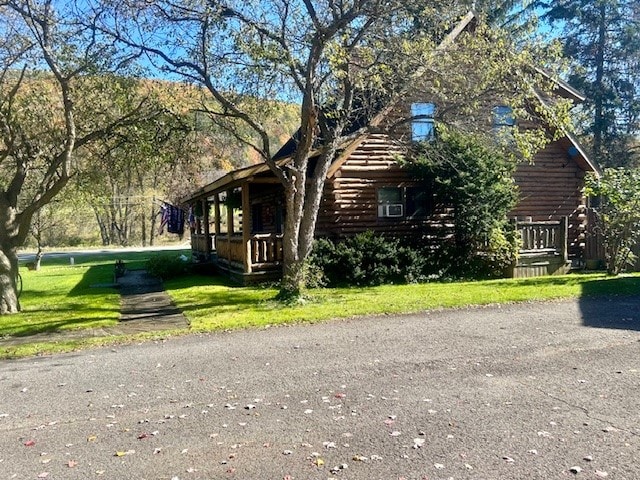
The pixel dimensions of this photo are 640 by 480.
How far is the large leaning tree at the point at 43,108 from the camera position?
10820 mm

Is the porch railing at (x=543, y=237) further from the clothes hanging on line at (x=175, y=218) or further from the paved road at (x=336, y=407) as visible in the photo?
the clothes hanging on line at (x=175, y=218)

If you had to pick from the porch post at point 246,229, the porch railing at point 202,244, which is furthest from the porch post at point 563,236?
the porch railing at point 202,244

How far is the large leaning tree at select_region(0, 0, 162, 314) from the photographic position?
426 inches

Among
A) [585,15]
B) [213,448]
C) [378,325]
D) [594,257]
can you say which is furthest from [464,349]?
[585,15]

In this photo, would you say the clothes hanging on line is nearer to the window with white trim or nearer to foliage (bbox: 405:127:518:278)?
the window with white trim

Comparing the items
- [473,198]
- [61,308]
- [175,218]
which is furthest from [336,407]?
[175,218]

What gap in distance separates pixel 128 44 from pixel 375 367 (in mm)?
8444

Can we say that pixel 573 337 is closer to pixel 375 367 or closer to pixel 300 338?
pixel 375 367

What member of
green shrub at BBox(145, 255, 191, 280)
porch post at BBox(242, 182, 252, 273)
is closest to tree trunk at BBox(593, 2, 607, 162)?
porch post at BBox(242, 182, 252, 273)

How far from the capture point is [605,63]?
2906cm

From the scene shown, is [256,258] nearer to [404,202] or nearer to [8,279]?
[404,202]

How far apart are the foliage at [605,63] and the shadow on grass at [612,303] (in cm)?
1814

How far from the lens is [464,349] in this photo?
736 cm

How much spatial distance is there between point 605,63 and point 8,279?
1193 inches
